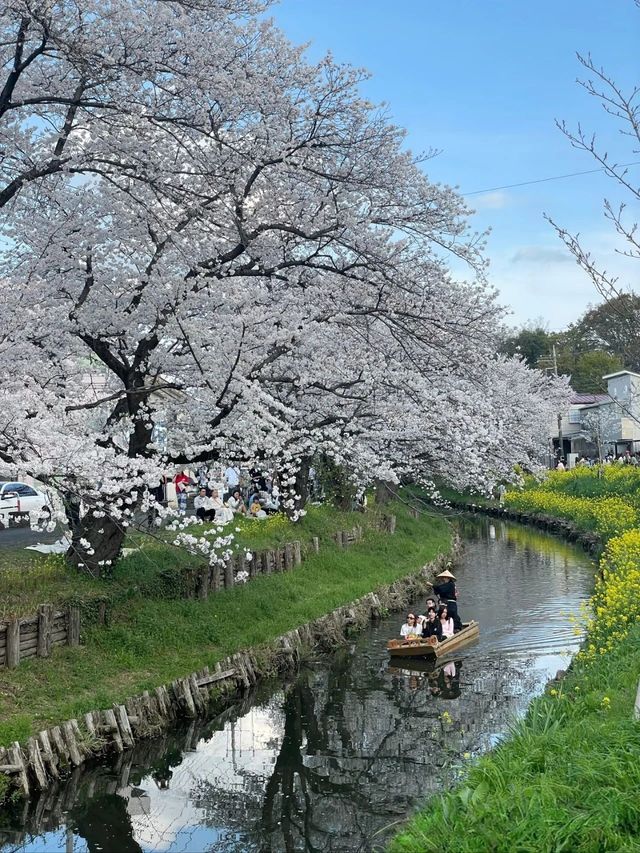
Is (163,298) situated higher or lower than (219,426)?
higher

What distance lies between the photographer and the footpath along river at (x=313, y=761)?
911cm

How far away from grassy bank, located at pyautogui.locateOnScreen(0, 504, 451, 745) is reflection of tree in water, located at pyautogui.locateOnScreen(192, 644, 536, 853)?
145cm

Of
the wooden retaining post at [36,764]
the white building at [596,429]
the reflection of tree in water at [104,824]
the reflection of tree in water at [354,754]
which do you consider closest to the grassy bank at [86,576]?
the wooden retaining post at [36,764]

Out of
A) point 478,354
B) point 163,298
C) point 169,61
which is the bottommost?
point 478,354

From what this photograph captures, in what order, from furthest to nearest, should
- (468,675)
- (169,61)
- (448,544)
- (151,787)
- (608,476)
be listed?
1. (608,476)
2. (448,544)
3. (468,675)
4. (151,787)
5. (169,61)

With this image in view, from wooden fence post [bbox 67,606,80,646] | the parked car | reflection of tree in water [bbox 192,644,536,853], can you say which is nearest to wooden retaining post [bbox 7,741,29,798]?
reflection of tree in water [bbox 192,644,536,853]

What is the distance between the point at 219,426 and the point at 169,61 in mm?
5076

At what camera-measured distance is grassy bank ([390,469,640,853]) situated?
557 cm

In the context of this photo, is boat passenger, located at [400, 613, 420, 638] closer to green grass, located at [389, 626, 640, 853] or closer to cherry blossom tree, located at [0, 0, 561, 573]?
cherry blossom tree, located at [0, 0, 561, 573]

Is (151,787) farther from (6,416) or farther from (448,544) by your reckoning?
(448,544)

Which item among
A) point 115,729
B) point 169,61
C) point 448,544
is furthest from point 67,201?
point 448,544

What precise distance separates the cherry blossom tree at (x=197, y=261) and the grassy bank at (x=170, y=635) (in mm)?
1375

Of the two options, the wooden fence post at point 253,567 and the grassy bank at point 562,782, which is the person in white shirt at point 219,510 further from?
the grassy bank at point 562,782

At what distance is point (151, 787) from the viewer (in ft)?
33.7
